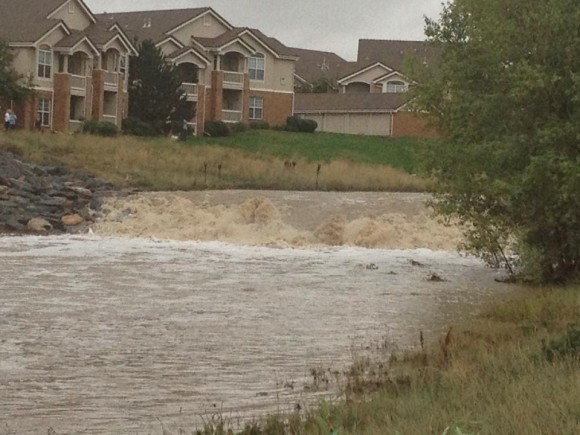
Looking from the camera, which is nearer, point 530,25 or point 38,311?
point 38,311

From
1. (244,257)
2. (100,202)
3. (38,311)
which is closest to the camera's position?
(38,311)

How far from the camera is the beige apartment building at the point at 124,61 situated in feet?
210

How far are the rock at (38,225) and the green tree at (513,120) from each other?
51.5 feet

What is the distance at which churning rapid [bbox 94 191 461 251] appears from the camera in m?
38.9

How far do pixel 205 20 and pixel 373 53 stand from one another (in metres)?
30.4

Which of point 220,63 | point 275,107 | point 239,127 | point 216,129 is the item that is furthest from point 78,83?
point 275,107

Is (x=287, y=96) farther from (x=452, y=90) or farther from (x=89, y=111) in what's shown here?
(x=452, y=90)

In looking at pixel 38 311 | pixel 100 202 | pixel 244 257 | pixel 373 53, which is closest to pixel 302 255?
pixel 244 257

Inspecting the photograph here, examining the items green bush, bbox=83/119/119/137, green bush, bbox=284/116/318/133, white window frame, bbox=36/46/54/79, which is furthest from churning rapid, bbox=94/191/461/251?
green bush, bbox=284/116/318/133

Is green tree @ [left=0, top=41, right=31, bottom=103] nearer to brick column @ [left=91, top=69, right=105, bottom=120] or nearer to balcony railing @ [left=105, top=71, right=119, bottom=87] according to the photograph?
brick column @ [left=91, top=69, right=105, bottom=120]

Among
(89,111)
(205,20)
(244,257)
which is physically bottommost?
(244,257)

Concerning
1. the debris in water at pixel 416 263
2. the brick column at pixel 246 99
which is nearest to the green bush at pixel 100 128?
the brick column at pixel 246 99

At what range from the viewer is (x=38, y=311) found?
21516mm

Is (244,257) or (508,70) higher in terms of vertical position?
(508,70)
